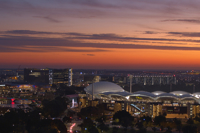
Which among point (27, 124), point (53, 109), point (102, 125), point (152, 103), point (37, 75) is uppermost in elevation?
point (37, 75)

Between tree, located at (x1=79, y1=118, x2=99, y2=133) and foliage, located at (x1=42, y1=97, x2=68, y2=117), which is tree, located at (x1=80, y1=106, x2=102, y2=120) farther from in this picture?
tree, located at (x1=79, y1=118, x2=99, y2=133)

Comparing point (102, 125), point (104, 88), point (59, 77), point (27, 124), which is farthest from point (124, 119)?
point (59, 77)

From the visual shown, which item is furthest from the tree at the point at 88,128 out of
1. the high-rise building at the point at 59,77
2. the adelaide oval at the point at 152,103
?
the high-rise building at the point at 59,77

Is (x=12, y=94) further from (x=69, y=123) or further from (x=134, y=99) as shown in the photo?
(x=69, y=123)

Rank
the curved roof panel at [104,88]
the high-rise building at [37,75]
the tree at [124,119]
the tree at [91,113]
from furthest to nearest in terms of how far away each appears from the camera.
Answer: the high-rise building at [37,75] → the curved roof panel at [104,88] → the tree at [91,113] → the tree at [124,119]

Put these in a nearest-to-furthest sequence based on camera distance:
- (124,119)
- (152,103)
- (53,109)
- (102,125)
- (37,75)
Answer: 1. (102,125)
2. (124,119)
3. (53,109)
4. (152,103)
5. (37,75)

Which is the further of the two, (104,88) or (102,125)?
(104,88)

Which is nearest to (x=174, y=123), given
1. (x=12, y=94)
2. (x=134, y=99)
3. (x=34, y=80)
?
(x=134, y=99)

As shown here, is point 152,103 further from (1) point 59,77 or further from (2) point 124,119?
(1) point 59,77

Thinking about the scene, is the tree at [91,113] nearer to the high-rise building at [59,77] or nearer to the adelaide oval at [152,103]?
the adelaide oval at [152,103]

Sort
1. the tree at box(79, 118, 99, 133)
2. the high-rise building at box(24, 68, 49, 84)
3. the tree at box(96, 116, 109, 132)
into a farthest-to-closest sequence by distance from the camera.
A: 1. the high-rise building at box(24, 68, 49, 84)
2. the tree at box(96, 116, 109, 132)
3. the tree at box(79, 118, 99, 133)

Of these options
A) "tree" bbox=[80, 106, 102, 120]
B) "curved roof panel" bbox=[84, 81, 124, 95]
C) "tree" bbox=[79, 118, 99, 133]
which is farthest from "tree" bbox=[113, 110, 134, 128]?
"curved roof panel" bbox=[84, 81, 124, 95]

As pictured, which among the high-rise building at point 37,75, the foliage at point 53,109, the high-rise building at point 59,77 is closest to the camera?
the foliage at point 53,109
